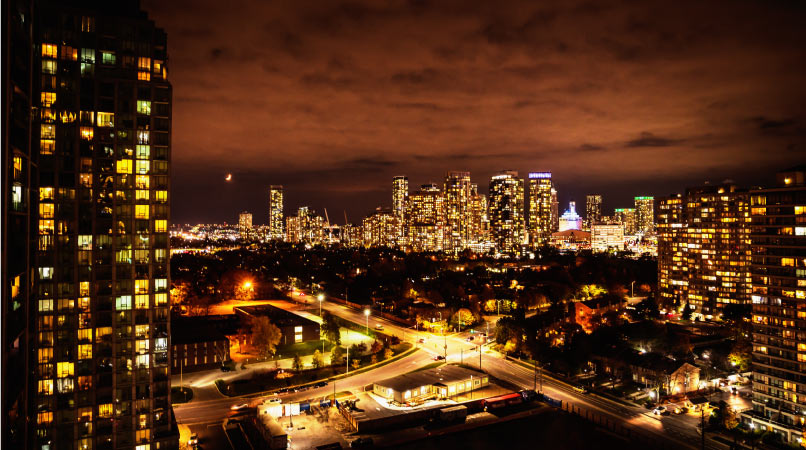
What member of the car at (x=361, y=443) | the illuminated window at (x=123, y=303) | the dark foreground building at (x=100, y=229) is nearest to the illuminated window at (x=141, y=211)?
the dark foreground building at (x=100, y=229)

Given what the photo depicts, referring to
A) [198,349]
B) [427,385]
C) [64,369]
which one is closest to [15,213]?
[64,369]

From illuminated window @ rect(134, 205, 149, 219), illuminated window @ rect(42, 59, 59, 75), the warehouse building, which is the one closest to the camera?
illuminated window @ rect(42, 59, 59, 75)

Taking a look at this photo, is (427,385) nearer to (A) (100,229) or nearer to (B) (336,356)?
(B) (336,356)

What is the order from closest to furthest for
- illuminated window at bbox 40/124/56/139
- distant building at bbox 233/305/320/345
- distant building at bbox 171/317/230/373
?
illuminated window at bbox 40/124/56/139, distant building at bbox 171/317/230/373, distant building at bbox 233/305/320/345

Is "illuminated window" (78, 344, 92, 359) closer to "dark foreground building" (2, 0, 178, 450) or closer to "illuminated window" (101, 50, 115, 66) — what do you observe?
"dark foreground building" (2, 0, 178, 450)

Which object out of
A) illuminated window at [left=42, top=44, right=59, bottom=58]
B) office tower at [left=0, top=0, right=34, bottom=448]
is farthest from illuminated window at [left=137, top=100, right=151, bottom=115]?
office tower at [left=0, top=0, right=34, bottom=448]

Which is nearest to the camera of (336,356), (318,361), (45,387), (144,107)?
(45,387)

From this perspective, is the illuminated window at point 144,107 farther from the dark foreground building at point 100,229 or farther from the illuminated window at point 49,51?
the illuminated window at point 49,51
